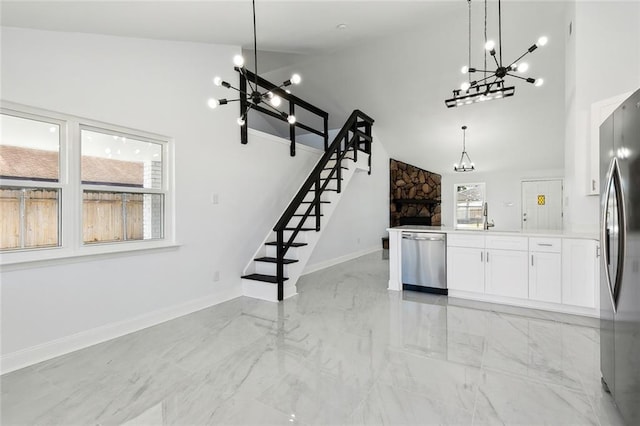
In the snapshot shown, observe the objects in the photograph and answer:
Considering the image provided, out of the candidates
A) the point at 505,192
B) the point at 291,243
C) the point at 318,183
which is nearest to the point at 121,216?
the point at 291,243

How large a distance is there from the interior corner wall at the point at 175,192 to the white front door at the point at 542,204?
28.6 ft

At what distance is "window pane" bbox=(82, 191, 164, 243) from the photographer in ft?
9.98

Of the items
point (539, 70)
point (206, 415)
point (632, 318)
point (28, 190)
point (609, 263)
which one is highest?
point (539, 70)

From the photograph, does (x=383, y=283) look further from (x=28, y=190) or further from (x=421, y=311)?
(x=28, y=190)

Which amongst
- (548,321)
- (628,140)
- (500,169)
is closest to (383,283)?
(548,321)

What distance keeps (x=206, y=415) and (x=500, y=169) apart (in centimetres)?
1050

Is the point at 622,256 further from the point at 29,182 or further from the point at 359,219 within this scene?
the point at 359,219

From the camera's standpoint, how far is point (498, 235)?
395 cm

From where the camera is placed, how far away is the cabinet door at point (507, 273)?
3.81 metres

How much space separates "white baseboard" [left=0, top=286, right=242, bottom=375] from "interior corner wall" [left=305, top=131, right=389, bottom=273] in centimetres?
263

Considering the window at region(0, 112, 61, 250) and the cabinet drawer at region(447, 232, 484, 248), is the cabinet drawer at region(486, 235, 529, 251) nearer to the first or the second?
the cabinet drawer at region(447, 232, 484, 248)

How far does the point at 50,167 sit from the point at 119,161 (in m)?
0.60

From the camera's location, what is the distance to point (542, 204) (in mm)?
9750

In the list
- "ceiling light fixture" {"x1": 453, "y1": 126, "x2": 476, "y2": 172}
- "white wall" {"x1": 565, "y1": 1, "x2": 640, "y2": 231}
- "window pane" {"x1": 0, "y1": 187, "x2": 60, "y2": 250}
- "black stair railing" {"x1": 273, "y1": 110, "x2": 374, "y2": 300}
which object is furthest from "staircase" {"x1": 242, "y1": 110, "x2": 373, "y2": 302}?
"white wall" {"x1": 565, "y1": 1, "x2": 640, "y2": 231}
